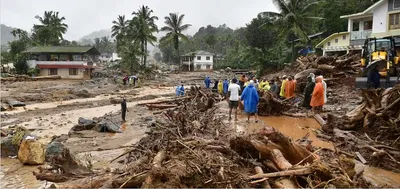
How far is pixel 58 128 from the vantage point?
54.7 ft

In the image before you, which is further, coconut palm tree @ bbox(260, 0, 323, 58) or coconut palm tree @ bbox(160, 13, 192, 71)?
coconut palm tree @ bbox(160, 13, 192, 71)

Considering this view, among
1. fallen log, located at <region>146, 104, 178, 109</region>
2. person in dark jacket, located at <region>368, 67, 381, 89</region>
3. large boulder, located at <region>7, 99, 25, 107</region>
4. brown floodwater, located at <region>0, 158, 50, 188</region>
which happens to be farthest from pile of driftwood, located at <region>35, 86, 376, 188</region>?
large boulder, located at <region>7, 99, 25, 107</region>

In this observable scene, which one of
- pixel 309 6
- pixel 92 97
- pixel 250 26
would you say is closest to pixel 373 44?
pixel 309 6

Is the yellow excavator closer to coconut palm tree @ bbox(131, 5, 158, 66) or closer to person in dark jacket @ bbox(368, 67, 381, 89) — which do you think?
person in dark jacket @ bbox(368, 67, 381, 89)

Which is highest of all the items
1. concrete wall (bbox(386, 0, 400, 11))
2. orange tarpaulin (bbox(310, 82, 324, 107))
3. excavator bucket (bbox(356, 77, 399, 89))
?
concrete wall (bbox(386, 0, 400, 11))

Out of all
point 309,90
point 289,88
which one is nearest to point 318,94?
point 309,90

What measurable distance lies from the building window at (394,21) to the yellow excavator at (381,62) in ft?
33.4

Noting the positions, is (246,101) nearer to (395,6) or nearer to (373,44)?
(373,44)

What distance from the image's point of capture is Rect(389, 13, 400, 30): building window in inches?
1036

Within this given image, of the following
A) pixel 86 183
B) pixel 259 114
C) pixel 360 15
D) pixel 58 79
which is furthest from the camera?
pixel 58 79

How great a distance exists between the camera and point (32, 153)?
1044cm

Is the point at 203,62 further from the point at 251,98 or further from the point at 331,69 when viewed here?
the point at 251,98

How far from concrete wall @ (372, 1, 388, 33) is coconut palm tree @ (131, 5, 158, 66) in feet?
110

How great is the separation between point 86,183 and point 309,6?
30.7m
